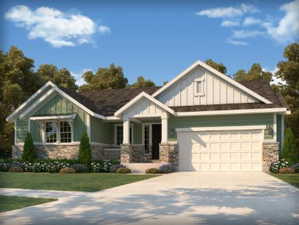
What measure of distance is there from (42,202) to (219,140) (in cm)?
1310

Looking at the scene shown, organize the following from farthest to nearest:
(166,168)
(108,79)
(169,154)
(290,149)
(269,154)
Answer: (108,79) → (169,154) → (166,168) → (269,154) → (290,149)

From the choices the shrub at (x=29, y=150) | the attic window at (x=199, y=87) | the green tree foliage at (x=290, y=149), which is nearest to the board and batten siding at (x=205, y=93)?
the attic window at (x=199, y=87)

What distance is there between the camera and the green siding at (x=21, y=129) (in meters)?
25.7

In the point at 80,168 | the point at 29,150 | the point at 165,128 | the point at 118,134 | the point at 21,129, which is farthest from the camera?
the point at 118,134

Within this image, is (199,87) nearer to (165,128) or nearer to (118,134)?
(165,128)

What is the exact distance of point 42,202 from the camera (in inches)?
405

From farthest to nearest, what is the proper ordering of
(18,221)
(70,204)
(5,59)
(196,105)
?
(5,59)
(196,105)
(70,204)
(18,221)

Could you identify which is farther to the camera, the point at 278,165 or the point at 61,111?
the point at 61,111

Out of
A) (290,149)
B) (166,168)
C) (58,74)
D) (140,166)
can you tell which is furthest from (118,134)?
(58,74)

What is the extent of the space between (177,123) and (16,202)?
13.3m

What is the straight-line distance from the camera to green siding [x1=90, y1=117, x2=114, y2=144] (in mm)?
24328

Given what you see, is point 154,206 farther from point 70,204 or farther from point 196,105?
point 196,105

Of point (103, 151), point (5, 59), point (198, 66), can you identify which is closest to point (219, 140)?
point (198, 66)

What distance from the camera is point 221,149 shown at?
21547 millimetres
